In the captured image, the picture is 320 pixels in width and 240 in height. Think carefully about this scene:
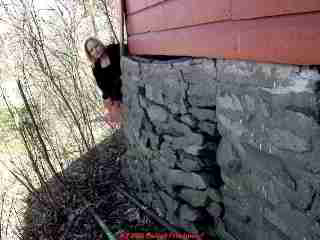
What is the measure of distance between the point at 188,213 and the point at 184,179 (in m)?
0.30

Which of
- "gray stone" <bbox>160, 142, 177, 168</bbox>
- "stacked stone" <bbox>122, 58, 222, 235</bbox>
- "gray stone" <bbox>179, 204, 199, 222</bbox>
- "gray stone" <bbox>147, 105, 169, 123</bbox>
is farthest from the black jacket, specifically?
"gray stone" <bbox>179, 204, 199, 222</bbox>

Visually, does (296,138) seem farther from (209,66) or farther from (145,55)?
(145,55)

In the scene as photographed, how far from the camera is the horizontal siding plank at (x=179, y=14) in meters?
2.21

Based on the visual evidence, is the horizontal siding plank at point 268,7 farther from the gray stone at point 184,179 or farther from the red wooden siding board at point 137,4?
the gray stone at point 184,179

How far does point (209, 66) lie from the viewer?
2.42m

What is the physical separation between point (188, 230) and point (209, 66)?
1.54 metres

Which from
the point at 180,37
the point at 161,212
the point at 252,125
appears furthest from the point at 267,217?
the point at 161,212

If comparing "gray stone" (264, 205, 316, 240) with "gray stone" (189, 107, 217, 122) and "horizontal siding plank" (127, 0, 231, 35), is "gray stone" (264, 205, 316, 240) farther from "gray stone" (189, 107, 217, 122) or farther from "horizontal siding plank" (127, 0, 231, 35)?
"horizontal siding plank" (127, 0, 231, 35)

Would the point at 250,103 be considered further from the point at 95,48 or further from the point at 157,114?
the point at 95,48

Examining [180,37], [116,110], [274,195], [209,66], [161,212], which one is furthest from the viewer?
[116,110]

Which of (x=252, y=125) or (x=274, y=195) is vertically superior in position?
(x=252, y=125)

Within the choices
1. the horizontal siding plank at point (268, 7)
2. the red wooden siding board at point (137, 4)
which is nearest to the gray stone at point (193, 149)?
the horizontal siding plank at point (268, 7)

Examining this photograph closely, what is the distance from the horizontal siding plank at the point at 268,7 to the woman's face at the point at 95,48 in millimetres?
2926

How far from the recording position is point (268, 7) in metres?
1.76
